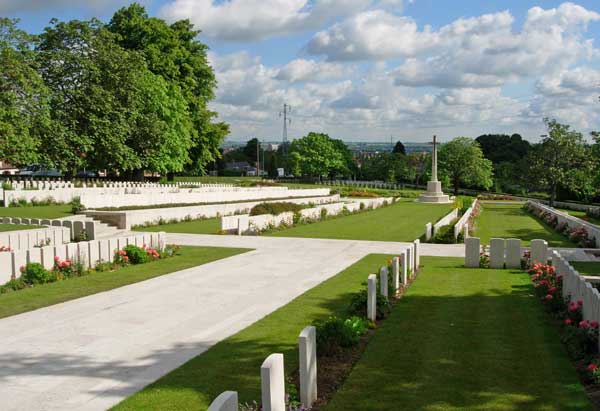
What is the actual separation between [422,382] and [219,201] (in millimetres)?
31098

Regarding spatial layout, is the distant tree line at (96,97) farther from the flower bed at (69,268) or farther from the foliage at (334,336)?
the foliage at (334,336)

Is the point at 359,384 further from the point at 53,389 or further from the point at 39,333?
the point at 39,333

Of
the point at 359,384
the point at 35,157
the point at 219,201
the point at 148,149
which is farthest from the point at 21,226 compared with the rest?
the point at 148,149

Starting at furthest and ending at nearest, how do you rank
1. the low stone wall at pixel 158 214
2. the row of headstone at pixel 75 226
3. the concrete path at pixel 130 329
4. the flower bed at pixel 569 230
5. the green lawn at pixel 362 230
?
the green lawn at pixel 362 230, the low stone wall at pixel 158 214, the flower bed at pixel 569 230, the row of headstone at pixel 75 226, the concrete path at pixel 130 329

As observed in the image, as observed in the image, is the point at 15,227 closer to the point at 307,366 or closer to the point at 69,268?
the point at 69,268

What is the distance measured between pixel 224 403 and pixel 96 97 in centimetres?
3507

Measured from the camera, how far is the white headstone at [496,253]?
15.3 meters

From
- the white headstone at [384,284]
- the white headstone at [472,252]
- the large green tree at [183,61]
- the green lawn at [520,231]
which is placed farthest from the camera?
the large green tree at [183,61]

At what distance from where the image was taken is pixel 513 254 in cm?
1538

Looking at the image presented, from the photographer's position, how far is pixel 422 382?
21.0 feet

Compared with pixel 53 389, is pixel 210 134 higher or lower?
higher

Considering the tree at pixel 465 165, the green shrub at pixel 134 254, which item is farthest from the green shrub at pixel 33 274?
the tree at pixel 465 165

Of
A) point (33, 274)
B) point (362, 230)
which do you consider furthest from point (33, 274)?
point (362, 230)

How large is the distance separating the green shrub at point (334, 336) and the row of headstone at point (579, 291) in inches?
126
